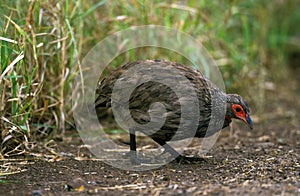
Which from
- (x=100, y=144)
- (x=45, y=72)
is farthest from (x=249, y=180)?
(x=45, y=72)

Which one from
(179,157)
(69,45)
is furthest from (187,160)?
(69,45)

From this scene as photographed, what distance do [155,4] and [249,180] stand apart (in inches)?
110

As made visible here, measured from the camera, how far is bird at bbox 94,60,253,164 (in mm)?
3750

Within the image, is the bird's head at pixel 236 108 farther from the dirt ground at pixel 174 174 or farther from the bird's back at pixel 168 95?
the dirt ground at pixel 174 174

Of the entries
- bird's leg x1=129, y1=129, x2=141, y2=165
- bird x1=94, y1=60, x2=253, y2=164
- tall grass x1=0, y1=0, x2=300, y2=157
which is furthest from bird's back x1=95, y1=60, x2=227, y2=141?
tall grass x1=0, y1=0, x2=300, y2=157

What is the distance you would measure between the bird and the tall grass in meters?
0.69

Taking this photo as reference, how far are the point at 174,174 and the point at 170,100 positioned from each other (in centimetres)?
55

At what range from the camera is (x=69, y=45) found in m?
4.46

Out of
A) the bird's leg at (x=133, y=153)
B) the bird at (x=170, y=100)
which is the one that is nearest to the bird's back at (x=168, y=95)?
the bird at (x=170, y=100)

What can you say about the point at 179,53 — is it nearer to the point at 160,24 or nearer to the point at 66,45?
the point at 160,24

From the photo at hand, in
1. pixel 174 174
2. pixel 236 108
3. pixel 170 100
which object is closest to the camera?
pixel 174 174

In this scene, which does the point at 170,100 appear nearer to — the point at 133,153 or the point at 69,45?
the point at 133,153

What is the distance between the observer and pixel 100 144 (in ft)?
15.3

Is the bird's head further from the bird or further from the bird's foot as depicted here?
the bird's foot
